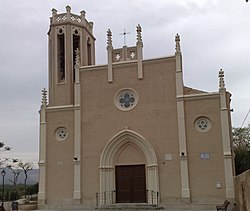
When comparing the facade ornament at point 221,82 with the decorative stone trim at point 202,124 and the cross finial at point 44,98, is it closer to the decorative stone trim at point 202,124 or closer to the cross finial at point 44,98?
the decorative stone trim at point 202,124

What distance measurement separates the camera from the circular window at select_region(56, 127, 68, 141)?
2481 centimetres

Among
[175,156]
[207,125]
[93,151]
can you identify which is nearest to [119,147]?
[93,151]

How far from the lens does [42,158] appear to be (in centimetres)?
2470

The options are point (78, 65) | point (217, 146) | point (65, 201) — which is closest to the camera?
point (217, 146)

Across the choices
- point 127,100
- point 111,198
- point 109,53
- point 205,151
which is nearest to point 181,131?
point 205,151

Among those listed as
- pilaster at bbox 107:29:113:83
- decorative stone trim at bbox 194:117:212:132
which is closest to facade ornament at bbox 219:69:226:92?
decorative stone trim at bbox 194:117:212:132

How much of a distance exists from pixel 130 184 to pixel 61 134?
5.43 meters

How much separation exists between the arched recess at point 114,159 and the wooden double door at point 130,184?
39 centimetres

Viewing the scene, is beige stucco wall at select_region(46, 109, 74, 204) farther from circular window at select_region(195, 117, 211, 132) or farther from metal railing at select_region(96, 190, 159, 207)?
circular window at select_region(195, 117, 211, 132)

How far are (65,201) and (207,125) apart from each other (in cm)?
959

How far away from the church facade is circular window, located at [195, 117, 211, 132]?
0.06 m

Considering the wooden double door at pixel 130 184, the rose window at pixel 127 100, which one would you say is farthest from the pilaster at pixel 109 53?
the wooden double door at pixel 130 184

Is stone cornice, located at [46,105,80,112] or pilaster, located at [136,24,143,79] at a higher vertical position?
pilaster, located at [136,24,143,79]

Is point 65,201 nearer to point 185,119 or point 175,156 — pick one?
point 175,156
